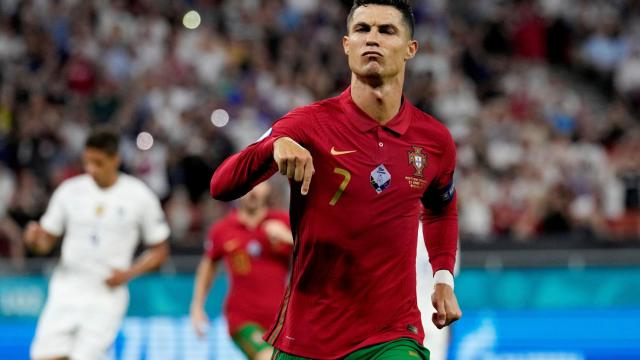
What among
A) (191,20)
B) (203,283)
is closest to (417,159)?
(203,283)

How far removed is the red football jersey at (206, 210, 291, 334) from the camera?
10.4m

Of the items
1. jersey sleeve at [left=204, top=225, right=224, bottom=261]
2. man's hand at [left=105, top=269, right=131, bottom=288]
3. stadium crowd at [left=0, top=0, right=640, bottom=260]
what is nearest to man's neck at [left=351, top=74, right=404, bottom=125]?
man's hand at [left=105, top=269, right=131, bottom=288]

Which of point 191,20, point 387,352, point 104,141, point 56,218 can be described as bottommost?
point 387,352

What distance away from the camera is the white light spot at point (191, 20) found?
1934 centimetres

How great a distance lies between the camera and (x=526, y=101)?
18625 mm

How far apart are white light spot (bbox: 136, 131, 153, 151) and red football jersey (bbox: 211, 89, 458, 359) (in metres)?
11.7

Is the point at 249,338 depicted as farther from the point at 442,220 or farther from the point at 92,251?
the point at 442,220

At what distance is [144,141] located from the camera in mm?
16953

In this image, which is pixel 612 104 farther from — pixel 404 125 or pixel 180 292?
pixel 404 125

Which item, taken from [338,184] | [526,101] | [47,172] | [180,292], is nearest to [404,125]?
[338,184]

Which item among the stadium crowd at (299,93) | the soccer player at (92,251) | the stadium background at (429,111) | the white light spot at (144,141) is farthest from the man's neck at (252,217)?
the white light spot at (144,141)

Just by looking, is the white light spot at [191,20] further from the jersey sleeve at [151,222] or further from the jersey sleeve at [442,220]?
the jersey sleeve at [442,220]

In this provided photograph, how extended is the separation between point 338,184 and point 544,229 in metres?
10.8

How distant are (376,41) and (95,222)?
5140mm
